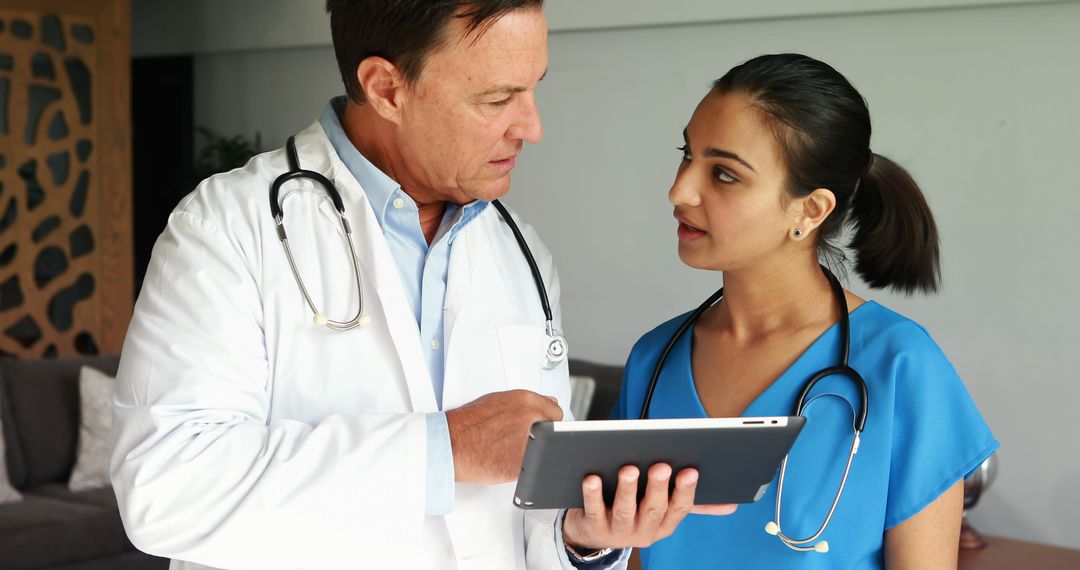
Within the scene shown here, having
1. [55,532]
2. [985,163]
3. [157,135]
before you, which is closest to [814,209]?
[985,163]

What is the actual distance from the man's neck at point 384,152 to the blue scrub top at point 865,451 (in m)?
0.55

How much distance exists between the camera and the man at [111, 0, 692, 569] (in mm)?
1264

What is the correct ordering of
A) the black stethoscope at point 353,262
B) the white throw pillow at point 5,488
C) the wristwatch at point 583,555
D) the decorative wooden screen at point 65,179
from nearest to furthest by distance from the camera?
the black stethoscope at point 353,262
the wristwatch at point 583,555
the white throw pillow at point 5,488
the decorative wooden screen at point 65,179

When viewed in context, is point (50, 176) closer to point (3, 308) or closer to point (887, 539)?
point (3, 308)

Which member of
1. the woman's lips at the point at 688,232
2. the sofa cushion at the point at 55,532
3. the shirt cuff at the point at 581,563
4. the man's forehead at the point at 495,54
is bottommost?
the sofa cushion at the point at 55,532

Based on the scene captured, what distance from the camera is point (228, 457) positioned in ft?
4.11

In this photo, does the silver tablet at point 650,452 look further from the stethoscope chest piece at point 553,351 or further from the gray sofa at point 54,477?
the gray sofa at point 54,477

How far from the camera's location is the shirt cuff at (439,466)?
1299mm

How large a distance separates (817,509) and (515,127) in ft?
2.20

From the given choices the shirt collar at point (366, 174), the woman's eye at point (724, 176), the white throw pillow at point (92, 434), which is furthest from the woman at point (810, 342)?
the white throw pillow at point (92, 434)

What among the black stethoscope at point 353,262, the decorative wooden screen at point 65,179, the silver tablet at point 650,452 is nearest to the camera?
the silver tablet at point 650,452

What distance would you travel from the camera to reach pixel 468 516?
1.48m

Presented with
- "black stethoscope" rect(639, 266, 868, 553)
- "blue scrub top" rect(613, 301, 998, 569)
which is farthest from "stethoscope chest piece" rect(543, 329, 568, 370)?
"blue scrub top" rect(613, 301, 998, 569)

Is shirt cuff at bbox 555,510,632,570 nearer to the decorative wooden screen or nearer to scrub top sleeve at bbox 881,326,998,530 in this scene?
scrub top sleeve at bbox 881,326,998,530
